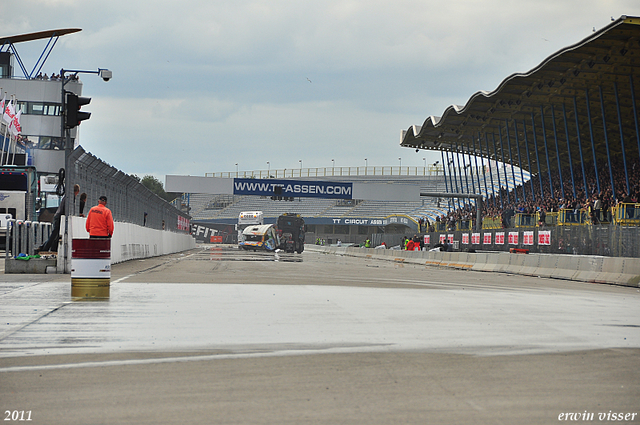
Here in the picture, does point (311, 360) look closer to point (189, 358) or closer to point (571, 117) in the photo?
point (189, 358)

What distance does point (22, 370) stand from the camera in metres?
5.64

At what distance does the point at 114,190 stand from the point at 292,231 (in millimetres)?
40905

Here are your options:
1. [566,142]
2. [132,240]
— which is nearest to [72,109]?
[132,240]

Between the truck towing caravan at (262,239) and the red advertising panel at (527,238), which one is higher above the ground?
the truck towing caravan at (262,239)

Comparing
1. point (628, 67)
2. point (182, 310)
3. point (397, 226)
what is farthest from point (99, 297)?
point (397, 226)

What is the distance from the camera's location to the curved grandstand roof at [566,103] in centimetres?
3531

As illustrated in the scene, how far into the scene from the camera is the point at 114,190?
2544 cm

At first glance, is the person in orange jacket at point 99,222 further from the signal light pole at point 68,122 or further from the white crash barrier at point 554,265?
the white crash barrier at point 554,265

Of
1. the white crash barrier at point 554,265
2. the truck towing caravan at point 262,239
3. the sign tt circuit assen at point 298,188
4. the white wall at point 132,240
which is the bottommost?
the white crash barrier at point 554,265

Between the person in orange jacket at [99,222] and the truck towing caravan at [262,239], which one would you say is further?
the truck towing caravan at [262,239]

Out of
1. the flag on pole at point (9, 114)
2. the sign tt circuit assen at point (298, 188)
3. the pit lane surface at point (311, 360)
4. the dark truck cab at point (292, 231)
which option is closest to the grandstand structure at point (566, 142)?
the sign tt circuit assen at point (298, 188)

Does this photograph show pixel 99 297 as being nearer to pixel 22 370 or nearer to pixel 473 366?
pixel 22 370

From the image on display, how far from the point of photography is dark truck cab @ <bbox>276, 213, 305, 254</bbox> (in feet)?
215

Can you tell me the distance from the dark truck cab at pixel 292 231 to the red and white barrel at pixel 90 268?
54.2m
